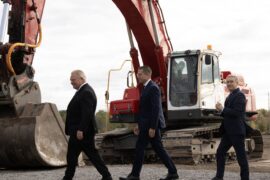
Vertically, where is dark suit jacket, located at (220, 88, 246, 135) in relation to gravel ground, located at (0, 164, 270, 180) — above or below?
above

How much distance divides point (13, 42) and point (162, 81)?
5067 millimetres

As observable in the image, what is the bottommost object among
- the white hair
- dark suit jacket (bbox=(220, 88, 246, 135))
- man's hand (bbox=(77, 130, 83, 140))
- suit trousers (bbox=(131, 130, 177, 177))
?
suit trousers (bbox=(131, 130, 177, 177))

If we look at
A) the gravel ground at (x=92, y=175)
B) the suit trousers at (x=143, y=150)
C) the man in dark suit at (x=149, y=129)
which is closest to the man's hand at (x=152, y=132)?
the man in dark suit at (x=149, y=129)

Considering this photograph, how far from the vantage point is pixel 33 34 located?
10.7 m

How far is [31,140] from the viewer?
10023 mm

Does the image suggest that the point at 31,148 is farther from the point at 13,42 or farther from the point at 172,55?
the point at 172,55

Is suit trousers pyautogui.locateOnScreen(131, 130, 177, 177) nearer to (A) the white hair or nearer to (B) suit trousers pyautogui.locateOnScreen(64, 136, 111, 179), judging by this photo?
(B) suit trousers pyautogui.locateOnScreen(64, 136, 111, 179)

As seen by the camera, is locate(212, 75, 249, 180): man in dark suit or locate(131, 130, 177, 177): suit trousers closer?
locate(212, 75, 249, 180): man in dark suit

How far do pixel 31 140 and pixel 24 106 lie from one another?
0.73 metres

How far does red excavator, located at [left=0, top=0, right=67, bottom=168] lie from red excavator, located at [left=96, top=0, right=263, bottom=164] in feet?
11.3

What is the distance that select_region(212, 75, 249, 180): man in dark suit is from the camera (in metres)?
8.07

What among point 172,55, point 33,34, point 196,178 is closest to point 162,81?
point 172,55

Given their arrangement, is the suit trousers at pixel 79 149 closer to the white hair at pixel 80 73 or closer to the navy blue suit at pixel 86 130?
the navy blue suit at pixel 86 130

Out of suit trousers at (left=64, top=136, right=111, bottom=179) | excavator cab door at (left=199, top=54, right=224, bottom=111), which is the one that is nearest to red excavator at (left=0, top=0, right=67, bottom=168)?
suit trousers at (left=64, top=136, right=111, bottom=179)
